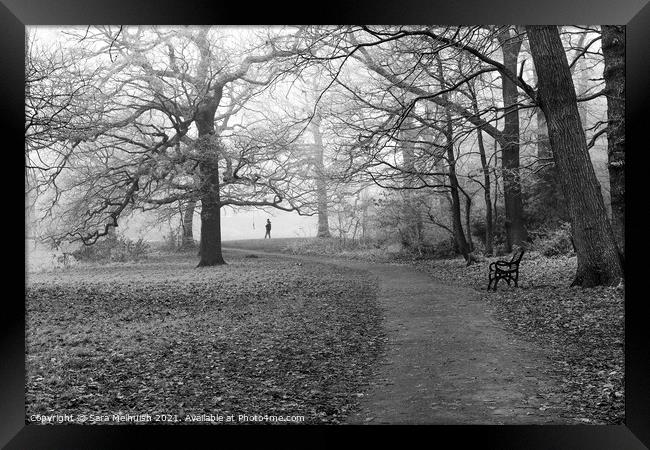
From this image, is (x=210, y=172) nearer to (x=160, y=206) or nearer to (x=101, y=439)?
(x=160, y=206)

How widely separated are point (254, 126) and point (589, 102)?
13.4 ft

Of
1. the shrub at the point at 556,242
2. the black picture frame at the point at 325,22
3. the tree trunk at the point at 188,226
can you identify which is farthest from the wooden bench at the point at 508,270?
the tree trunk at the point at 188,226

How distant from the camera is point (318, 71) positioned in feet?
17.2

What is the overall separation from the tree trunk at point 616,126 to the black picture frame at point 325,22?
93cm

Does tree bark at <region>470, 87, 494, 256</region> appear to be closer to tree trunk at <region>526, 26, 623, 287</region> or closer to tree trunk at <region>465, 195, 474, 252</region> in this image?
tree trunk at <region>465, 195, 474, 252</region>

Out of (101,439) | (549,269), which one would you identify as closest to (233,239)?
(101,439)

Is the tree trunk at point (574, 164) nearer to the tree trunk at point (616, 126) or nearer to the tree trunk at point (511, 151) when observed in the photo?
the tree trunk at point (616, 126)

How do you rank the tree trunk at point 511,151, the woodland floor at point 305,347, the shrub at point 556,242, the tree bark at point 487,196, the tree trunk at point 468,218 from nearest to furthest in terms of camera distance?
the woodland floor at point 305,347 < the tree trunk at point 511,151 < the shrub at point 556,242 < the tree bark at point 487,196 < the tree trunk at point 468,218

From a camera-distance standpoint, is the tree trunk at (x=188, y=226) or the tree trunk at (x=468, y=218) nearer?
the tree trunk at (x=188, y=226)

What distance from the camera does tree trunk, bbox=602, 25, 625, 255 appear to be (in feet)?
17.2

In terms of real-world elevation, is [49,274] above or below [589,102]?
below

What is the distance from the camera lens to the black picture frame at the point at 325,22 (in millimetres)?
4090

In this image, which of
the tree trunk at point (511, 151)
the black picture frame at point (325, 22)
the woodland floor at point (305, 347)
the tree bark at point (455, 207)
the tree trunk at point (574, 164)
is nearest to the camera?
the black picture frame at point (325, 22)

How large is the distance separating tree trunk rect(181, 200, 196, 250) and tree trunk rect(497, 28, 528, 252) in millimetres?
3930
